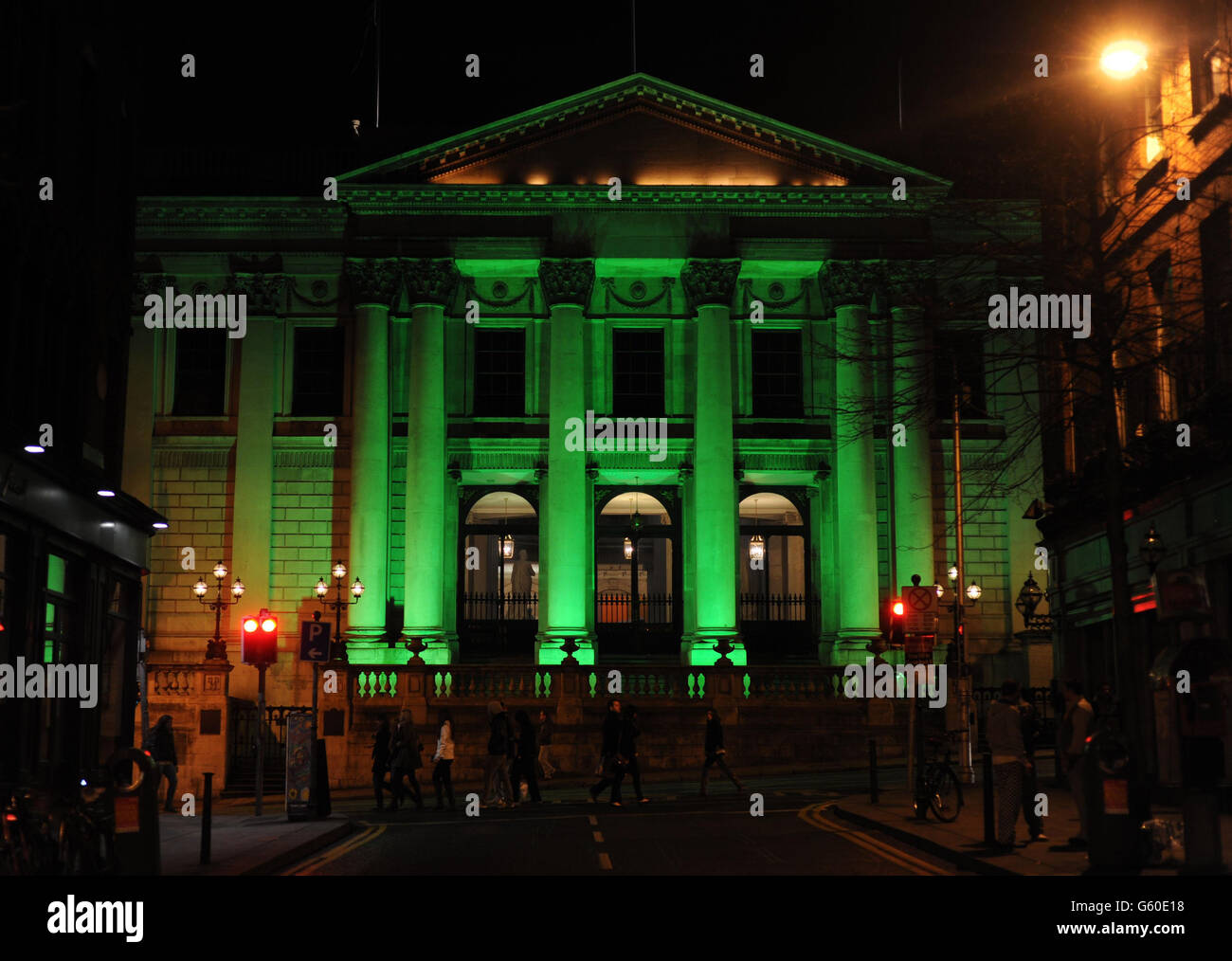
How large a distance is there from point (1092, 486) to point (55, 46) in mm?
19774

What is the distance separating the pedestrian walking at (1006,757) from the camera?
18.4 metres

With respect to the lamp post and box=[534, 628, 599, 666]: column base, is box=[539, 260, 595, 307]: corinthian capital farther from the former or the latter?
the lamp post

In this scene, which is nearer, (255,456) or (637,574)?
(255,456)

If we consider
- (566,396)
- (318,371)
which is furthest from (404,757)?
(318,371)

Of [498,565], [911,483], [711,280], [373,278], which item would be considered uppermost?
[373,278]

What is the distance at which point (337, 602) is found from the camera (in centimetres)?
4078

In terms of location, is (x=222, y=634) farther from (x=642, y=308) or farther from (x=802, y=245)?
A: (x=802, y=245)

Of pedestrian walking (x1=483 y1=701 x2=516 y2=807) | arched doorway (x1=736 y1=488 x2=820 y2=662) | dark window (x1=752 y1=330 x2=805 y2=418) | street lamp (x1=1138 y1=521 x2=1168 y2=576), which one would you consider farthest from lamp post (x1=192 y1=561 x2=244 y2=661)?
street lamp (x1=1138 y1=521 x2=1168 y2=576)

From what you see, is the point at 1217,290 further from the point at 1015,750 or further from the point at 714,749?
the point at 714,749

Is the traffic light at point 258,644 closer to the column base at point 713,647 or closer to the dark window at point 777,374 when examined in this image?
the column base at point 713,647

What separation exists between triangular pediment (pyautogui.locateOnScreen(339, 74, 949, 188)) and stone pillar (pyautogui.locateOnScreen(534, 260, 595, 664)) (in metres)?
3.58

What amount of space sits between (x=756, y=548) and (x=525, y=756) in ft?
77.9

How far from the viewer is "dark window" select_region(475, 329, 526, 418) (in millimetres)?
52375
